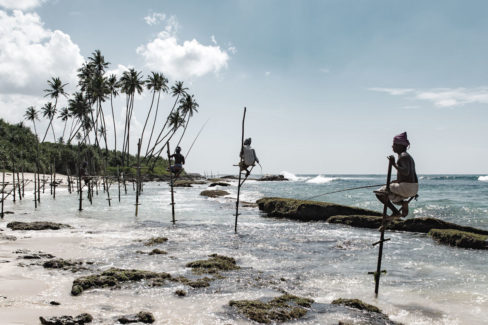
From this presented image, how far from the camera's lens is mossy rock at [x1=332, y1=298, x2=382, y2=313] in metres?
6.48

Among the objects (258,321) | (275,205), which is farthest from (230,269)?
(275,205)

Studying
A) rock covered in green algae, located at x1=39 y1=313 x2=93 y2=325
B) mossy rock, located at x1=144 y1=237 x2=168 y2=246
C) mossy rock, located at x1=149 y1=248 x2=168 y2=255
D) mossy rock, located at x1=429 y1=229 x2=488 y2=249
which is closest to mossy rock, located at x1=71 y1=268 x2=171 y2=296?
rock covered in green algae, located at x1=39 y1=313 x2=93 y2=325

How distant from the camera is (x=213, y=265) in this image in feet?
30.1

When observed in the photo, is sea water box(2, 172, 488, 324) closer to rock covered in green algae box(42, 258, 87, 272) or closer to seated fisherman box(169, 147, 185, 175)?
rock covered in green algae box(42, 258, 87, 272)

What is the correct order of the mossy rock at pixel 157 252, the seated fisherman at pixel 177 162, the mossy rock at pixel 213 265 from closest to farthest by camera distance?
the mossy rock at pixel 213 265, the mossy rock at pixel 157 252, the seated fisherman at pixel 177 162

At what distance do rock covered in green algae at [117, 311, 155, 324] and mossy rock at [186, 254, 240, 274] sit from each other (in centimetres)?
315

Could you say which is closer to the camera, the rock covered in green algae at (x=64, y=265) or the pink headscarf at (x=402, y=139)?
the pink headscarf at (x=402, y=139)

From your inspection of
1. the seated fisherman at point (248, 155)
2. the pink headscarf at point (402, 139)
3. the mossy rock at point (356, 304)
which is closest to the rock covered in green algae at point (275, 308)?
the mossy rock at point (356, 304)

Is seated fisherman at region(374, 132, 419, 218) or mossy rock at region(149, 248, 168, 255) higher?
seated fisherman at region(374, 132, 419, 218)

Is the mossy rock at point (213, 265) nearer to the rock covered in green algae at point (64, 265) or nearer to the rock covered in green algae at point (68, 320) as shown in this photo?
the rock covered in green algae at point (64, 265)

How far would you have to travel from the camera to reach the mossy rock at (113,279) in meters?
6.93

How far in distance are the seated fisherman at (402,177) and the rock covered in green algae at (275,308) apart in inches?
110

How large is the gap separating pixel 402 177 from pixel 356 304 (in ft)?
8.78

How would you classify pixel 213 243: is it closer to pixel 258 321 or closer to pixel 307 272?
pixel 307 272
